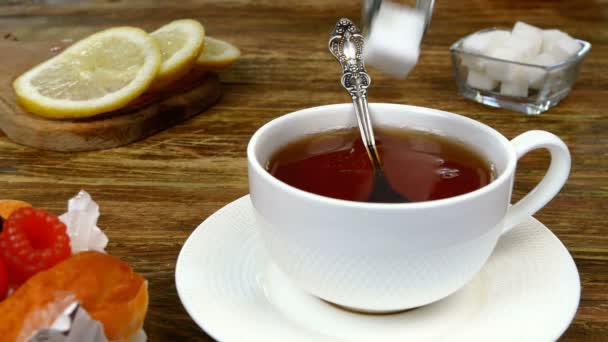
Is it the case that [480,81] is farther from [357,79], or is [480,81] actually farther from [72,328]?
[72,328]

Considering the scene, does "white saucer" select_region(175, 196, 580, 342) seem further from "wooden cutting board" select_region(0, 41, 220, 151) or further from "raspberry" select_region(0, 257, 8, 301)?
"wooden cutting board" select_region(0, 41, 220, 151)

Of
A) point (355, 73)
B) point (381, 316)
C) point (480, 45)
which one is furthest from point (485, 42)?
point (381, 316)

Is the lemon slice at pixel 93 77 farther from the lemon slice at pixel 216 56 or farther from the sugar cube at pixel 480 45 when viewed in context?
the sugar cube at pixel 480 45

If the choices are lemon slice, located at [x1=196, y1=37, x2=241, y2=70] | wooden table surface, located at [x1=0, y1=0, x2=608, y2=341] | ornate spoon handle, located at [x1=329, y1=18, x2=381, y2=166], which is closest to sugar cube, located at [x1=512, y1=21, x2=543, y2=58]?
wooden table surface, located at [x1=0, y1=0, x2=608, y2=341]

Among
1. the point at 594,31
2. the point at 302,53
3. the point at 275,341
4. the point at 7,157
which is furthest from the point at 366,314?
the point at 594,31

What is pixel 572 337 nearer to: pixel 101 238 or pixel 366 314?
pixel 366 314
